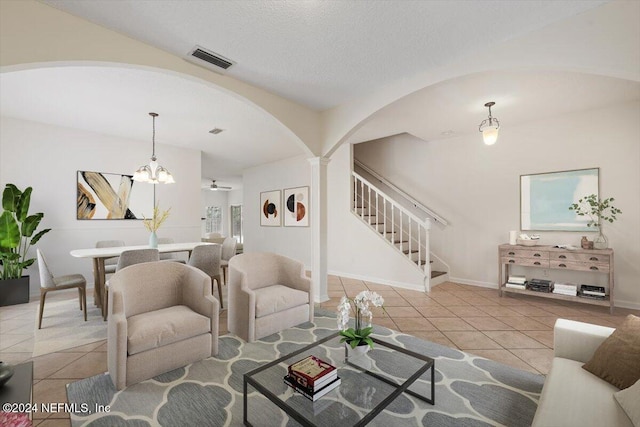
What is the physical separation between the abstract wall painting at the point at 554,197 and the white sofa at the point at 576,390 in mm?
3097

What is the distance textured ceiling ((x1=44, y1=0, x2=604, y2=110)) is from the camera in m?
2.02

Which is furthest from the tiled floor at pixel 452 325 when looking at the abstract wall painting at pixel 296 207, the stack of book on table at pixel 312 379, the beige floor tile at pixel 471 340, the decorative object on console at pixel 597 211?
the abstract wall painting at pixel 296 207

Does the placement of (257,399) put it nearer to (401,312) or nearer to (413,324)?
(413,324)

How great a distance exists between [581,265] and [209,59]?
16.7 feet

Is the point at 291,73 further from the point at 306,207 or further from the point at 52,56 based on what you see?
the point at 306,207

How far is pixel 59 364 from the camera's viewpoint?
2.40 m

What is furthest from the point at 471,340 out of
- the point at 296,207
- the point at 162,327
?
the point at 296,207

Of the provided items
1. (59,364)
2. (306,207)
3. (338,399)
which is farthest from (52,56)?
(306,207)

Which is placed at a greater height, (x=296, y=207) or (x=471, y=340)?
(x=296, y=207)

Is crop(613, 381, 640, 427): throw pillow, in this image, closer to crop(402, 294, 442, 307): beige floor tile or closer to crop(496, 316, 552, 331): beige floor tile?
crop(496, 316, 552, 331): beige floor tile

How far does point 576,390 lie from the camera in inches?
55.6

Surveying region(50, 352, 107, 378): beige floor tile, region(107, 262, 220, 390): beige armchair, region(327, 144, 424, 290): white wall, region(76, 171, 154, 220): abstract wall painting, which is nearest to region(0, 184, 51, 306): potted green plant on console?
region(76, 171, 154, 220): abstract wall painting

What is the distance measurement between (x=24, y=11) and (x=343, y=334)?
10.0ft

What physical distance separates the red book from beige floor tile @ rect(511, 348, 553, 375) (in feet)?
6.03
